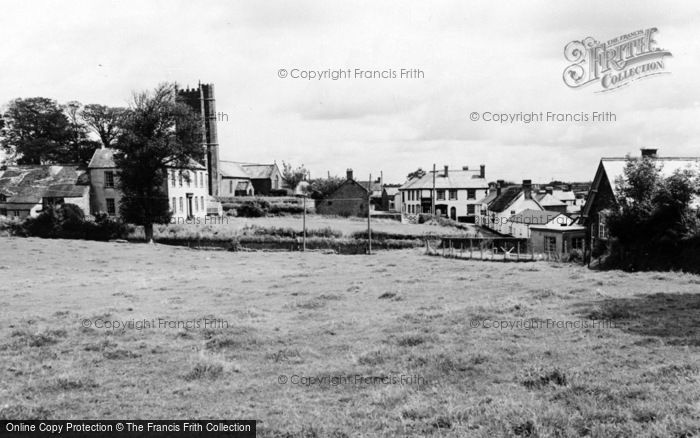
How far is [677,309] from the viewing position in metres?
18.3

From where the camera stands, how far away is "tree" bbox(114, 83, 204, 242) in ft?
170

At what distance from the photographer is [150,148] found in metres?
51.1

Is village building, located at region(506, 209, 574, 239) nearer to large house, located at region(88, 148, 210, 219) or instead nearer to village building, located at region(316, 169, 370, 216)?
village building, located at region(316, 169, 370, 216)

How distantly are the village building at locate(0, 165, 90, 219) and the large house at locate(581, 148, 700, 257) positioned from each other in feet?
164

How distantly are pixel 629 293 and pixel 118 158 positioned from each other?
151 feet

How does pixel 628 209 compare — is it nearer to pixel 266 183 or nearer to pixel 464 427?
pixel 464 427

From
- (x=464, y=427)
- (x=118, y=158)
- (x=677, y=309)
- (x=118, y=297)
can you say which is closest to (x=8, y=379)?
(x=464, y=427)

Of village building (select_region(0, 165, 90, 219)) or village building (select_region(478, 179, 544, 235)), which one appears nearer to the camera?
village building (select_region(0, 165, 90, 219))

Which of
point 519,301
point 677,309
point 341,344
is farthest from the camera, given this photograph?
point 519,301

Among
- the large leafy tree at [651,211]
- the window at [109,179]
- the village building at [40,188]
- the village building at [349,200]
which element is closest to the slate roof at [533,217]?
the large leafy tree at [651,211]

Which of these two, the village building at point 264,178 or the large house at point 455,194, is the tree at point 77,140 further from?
the large house at point 455,194

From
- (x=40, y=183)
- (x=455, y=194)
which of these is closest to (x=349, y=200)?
(x=455, y=194)

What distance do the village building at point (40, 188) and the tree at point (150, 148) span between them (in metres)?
11.4
